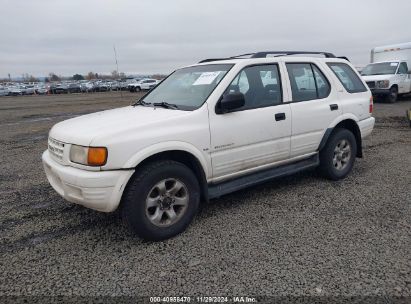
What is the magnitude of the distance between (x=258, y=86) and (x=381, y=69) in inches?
576

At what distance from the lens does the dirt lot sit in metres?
Result: 2.67

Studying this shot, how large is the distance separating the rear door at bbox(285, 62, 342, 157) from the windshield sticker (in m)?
1.02

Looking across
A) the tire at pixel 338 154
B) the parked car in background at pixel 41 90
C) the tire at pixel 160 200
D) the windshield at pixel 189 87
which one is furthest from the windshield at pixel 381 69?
the parked car in background at pixel 41 90

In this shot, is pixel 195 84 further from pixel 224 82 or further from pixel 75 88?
pixel 75 88

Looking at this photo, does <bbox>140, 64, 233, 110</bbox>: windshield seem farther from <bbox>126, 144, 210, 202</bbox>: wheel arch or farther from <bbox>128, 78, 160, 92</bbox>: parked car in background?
<bbox>128, 78, 160, 92</bbox>: parked car in background

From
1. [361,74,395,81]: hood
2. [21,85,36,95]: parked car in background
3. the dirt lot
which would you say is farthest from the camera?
[21,85,36,95]: parked car in background

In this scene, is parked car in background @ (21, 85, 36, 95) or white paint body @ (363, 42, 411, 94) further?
parked car in background @ (21, 85, 36, 95)

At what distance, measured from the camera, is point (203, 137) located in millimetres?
3496

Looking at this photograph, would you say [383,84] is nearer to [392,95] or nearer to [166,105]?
[392,95]

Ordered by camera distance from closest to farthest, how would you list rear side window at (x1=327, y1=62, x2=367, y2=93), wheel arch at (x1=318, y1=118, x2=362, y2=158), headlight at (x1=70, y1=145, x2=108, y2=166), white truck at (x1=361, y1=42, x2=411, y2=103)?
headlight at (x1=70, y1=145, x2=108, y2=166) → wheel arch at (x1=318, y1=118, x2=362, y2=158) → rear side window at (x1=327, y1=62, x2=367, y2=93) → white truck at (x1=361, y1=42, x2=411, y2=103)

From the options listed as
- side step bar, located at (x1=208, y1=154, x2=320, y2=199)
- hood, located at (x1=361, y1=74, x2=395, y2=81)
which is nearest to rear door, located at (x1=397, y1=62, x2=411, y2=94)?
hood, located at (x1=361, y1=74, x2=395, y2=81)

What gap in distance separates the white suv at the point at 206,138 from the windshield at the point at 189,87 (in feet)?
0.06

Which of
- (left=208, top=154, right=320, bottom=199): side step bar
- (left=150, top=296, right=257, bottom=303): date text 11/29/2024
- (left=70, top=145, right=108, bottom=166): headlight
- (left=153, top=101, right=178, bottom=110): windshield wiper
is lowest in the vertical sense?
(left=150, top=296, right=257, bottom=303): date text 11/29/2024

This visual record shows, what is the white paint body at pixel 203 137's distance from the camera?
304 centimetres
